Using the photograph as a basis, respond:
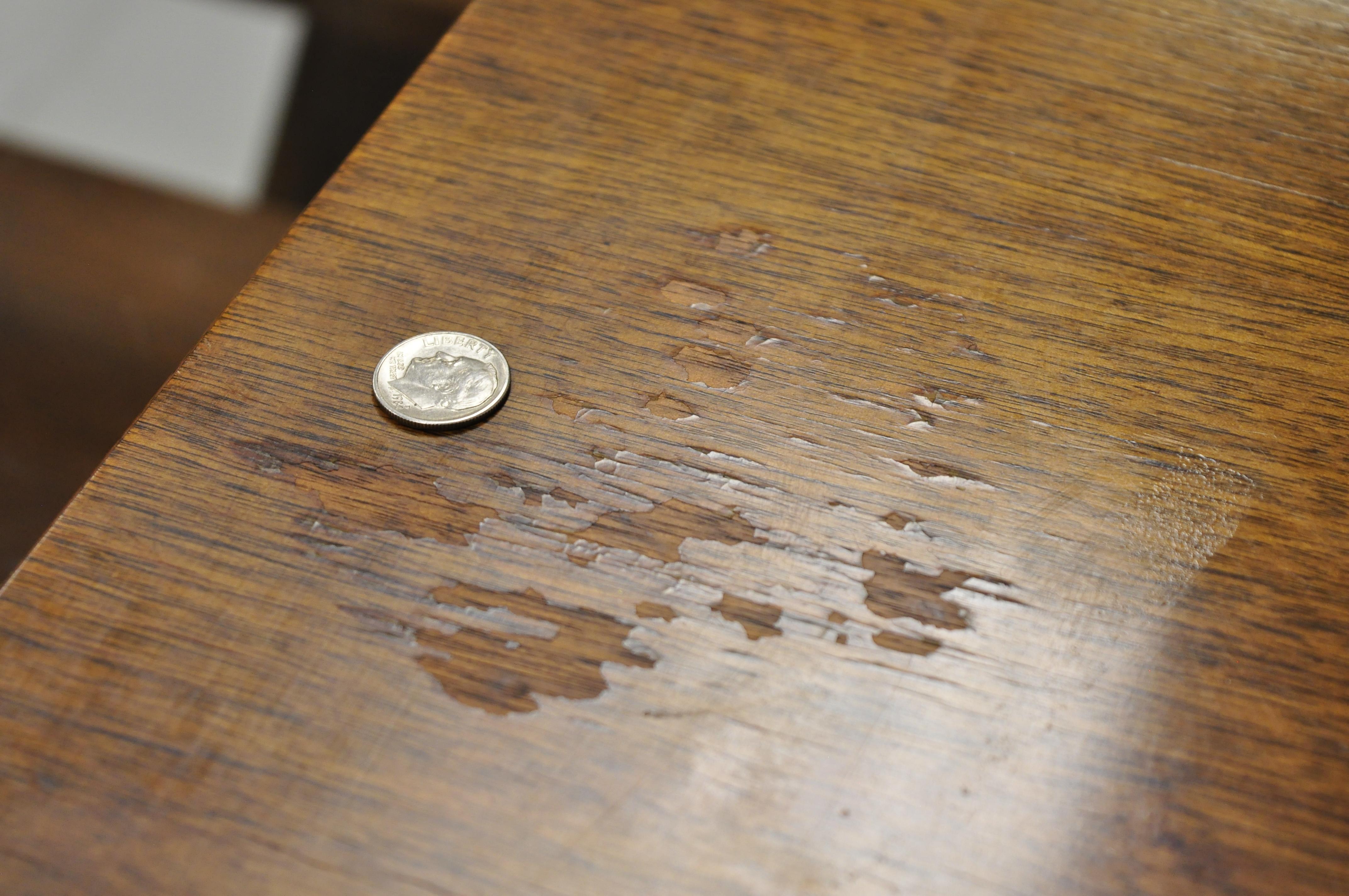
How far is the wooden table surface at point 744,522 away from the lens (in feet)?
1.90

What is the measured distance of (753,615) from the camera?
650mm

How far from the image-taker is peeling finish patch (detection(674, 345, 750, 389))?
76 cm

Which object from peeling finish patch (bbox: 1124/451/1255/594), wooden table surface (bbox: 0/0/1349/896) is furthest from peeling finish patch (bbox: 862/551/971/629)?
peeling finish patch (bbox: 1124/451/1255/594)

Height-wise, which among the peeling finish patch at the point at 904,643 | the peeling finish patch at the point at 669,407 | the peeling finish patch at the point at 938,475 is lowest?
the peeling finish patch at the point at 904,643

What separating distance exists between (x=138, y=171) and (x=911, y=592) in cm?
160

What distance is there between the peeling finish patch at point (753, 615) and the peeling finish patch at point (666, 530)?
45 millimetres

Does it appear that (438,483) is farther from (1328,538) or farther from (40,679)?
(1328,538)

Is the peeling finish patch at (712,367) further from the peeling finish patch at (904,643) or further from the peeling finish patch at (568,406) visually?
the peeling finish patch at (904,643)

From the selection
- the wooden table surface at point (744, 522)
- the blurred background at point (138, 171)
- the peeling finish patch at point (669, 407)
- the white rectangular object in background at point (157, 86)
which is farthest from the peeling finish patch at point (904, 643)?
the white rectangular object in background at point (157, 86)

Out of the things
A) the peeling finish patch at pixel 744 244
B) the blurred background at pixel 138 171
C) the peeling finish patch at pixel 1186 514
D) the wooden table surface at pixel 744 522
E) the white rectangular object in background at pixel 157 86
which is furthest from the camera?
the white rectangular object in background at pixel 157 86

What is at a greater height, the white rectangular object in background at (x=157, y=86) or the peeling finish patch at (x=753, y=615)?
the peeling finish patch at (x=753, y=615)

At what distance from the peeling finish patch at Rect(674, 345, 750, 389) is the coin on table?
142mm

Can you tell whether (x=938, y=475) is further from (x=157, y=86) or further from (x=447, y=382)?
(x=157, y=86)

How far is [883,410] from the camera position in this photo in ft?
2.46
